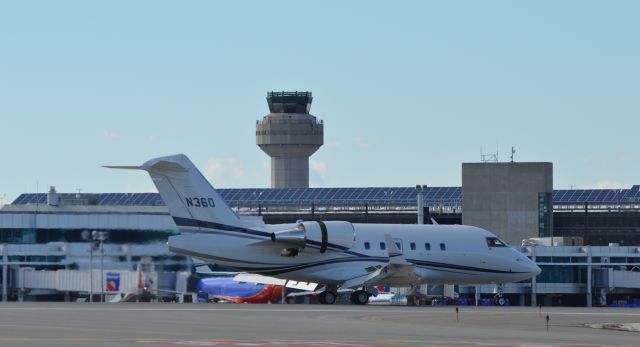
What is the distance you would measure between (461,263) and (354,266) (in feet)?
18.7

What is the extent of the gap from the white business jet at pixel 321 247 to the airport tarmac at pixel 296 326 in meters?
4.17

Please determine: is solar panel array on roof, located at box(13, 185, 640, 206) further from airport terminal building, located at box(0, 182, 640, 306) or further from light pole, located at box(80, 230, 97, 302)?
light pole, located at box(80, 230, 97, 302)

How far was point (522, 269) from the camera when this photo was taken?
233 ft

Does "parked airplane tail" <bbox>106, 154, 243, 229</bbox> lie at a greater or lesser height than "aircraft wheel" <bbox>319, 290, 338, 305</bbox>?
greater

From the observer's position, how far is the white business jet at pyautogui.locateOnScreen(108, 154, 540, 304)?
63.9m

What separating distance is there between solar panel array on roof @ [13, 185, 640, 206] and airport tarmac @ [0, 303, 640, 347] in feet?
341

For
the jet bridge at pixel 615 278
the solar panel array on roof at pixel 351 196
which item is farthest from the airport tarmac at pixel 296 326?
the solar panel array on roof at pixel 351 196

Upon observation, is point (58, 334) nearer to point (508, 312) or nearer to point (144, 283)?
point (508, 312)

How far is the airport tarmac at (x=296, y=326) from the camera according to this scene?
125 ft

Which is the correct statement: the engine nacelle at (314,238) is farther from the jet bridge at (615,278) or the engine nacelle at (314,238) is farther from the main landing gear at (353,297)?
the jet bridge at (615,278)

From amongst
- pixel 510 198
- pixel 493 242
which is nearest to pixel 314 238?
pixel 493 242

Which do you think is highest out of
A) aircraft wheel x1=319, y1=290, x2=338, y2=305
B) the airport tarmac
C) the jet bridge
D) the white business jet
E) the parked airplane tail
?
the parked airplane tail

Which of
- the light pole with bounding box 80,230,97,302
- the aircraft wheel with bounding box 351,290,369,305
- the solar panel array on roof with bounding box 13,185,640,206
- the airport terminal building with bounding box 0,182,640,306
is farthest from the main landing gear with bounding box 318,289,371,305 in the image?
the solar panel array on roof with bounding box 13,185,640,206

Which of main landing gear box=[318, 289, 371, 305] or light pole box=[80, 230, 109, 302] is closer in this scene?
main landing gear box=[318, 289, 371, 305]
